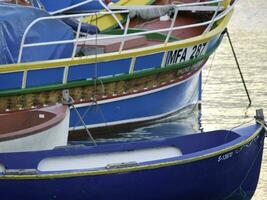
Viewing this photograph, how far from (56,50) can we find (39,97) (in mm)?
757

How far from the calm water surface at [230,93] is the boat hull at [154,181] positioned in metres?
1.15

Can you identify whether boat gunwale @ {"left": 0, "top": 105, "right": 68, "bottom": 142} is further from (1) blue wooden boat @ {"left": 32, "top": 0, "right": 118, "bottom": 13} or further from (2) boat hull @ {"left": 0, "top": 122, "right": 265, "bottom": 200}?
(1) blue wooden boat @ {"left": 32, "top": 0, "right": 118, "bottom": 13}

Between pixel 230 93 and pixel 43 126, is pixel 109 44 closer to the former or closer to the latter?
pixel 43 126

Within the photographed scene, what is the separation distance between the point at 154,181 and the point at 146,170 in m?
0.17

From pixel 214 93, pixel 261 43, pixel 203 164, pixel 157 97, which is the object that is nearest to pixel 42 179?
pixel 203 164

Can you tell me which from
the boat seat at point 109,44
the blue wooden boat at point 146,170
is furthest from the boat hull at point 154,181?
the boat seat at point 109,44

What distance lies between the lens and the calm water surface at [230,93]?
14703mm

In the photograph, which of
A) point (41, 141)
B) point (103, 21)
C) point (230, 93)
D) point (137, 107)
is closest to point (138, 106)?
point (137, 107)

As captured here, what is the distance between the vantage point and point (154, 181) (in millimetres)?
9406

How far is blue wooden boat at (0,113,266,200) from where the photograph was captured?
30.2 ft

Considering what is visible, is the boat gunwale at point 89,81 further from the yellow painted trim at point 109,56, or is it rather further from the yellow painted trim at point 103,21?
the yellow painted trim at point 103,21

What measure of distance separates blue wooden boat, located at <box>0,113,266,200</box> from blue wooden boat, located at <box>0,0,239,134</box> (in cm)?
321

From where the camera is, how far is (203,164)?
377 inches

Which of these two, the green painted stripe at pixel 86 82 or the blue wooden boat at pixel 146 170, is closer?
the blue wooden boat at pixel 146 170
